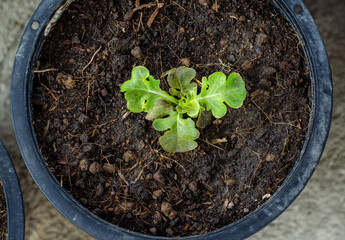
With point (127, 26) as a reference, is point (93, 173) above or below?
below

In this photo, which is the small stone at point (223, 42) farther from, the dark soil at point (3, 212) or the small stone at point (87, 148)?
the dark soil at point (3, 212)

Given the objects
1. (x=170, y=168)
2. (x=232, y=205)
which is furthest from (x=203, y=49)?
(x=232, y=205)

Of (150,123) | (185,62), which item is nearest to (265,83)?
(185,62)

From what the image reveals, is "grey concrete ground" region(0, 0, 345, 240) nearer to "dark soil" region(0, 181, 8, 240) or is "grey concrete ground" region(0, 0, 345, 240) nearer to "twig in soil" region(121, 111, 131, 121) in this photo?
"dark soil" region(0, 181, 8, 240)

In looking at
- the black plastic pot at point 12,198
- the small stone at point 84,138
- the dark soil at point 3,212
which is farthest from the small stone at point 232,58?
the dark soil at point 3,212

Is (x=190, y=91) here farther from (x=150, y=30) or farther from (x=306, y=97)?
(x=306, y=97)

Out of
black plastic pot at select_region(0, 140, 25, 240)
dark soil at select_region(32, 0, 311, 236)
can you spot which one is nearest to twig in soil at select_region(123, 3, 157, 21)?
dark soil at select_region(32, 0, 311, 236)
